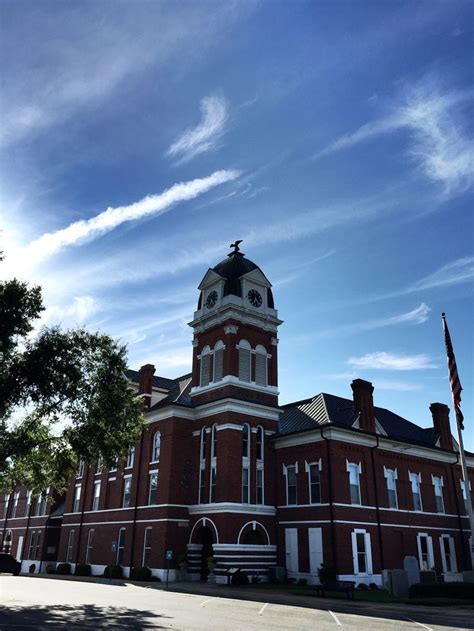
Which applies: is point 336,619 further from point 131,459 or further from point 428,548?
point 131,459

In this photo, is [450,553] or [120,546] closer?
[120,546]

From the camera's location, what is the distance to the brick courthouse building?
118 ft

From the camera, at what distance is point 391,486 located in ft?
132

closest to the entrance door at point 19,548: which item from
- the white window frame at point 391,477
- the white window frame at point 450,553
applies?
the white window frame at point 391,477

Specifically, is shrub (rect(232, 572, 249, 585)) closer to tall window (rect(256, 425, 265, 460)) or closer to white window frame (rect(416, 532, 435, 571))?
tall window (rect(256, 425, 265, 460))

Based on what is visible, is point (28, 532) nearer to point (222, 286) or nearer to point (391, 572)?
point (222, 286)

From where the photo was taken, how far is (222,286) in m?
43.0

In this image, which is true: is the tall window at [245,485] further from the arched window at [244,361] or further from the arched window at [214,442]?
the arched window at [244,361]

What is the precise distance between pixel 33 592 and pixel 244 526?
14.4 m

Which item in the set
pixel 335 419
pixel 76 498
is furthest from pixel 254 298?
pixel 76 498

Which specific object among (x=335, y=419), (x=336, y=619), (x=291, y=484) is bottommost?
(x=336, y=619)

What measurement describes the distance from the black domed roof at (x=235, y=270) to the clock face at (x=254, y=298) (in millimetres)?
852

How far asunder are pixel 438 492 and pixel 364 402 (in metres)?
11.3

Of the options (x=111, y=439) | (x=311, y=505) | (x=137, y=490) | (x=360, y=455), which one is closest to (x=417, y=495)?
(x=360, y=455)
